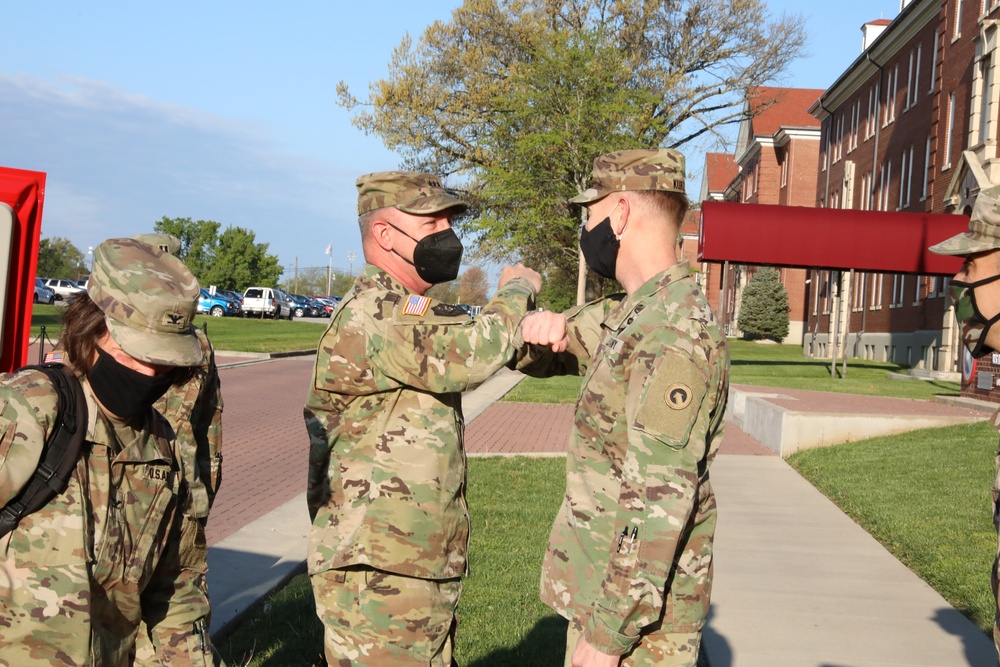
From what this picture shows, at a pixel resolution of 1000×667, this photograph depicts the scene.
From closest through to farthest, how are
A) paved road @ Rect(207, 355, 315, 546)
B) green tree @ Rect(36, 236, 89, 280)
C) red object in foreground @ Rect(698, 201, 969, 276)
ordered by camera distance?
paved road @ Rect(207, 355, 315, 546) → red object in foreground @ Rect(698, 201, 969, 276) → green tree @ Rect(36, 236, 89, 280)

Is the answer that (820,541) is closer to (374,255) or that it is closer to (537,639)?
(537,639)

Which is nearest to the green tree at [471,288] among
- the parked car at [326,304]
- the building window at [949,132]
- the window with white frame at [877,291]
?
the parked car at [326,304]

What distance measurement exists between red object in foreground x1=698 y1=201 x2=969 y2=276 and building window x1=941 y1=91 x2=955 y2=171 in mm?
7500

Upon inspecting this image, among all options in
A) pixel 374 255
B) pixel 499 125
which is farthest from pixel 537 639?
pixel 499 125

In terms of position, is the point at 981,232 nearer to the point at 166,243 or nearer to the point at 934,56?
the point at 166,243

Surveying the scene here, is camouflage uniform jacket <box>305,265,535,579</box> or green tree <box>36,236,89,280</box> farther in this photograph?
green tree <box>36,236,89,280</box>

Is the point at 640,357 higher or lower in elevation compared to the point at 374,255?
lower

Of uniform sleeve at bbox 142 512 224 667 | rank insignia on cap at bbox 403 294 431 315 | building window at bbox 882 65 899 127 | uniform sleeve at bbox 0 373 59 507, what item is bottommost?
uniform sleeve at bbox 142 512 224 667

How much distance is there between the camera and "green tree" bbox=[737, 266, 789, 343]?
5909 centimetres

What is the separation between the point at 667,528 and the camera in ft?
8.41

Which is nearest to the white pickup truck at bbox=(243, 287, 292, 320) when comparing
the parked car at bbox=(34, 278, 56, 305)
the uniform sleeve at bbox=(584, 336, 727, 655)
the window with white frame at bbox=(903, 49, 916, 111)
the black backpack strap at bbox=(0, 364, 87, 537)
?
the parked car at bbox=(34, 278, 56, 305)

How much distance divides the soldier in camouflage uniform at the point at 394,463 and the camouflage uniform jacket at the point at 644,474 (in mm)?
370

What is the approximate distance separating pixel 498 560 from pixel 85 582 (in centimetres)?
457

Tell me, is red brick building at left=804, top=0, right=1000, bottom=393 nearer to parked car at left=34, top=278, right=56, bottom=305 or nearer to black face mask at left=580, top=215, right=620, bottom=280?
black face mask at left=580, top=215, right=620, bottom=280
